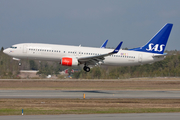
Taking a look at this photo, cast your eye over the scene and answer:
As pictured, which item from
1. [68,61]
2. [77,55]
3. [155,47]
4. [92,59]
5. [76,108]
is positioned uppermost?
[155,47]

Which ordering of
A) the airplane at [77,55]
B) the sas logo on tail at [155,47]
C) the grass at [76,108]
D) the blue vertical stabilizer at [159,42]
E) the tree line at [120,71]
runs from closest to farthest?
the grass at [76,108], the airplane at [77,55], the blue vertical stabilizer at [159,42], the sas logo on tail at [155,47], the tree line at [120,71]

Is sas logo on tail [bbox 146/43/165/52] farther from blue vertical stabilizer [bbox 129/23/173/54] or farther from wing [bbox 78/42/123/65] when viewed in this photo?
wing [bbox 78/42/123/65]

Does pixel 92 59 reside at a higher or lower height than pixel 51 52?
lower

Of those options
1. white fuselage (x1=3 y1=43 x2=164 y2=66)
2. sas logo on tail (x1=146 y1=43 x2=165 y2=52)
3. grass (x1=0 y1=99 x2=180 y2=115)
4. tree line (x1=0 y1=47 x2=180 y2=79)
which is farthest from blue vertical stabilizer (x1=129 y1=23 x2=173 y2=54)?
tree line (x1=0 y1=47 x2=180 y2=79)

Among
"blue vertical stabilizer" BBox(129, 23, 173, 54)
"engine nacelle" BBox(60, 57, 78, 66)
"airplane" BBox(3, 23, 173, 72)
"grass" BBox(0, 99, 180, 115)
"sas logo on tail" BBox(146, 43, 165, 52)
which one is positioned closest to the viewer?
"grass" BBox(0, 99, 180, 115)

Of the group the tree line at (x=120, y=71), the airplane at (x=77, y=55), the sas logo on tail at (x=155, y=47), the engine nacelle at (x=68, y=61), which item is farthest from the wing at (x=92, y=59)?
the tree line at (x=120, y=71)

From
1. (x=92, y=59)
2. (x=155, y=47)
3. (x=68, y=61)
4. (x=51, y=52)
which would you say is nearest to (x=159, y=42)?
(x=155, y=47)

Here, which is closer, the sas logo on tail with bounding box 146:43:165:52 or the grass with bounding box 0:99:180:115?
the grass with bounding box 0:99:180:115

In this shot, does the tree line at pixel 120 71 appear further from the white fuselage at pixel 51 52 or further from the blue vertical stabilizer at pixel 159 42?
the white fuselage at pixel 51 52

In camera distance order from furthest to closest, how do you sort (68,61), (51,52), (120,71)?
(120,71) → (51,52) → (68,61)

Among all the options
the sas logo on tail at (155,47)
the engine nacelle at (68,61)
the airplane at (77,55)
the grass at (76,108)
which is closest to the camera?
the grass at (76,108)

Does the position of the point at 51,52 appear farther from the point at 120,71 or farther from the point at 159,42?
the point at 120,71

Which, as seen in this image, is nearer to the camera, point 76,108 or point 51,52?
point 76,108

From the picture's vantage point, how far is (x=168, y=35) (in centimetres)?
4547
